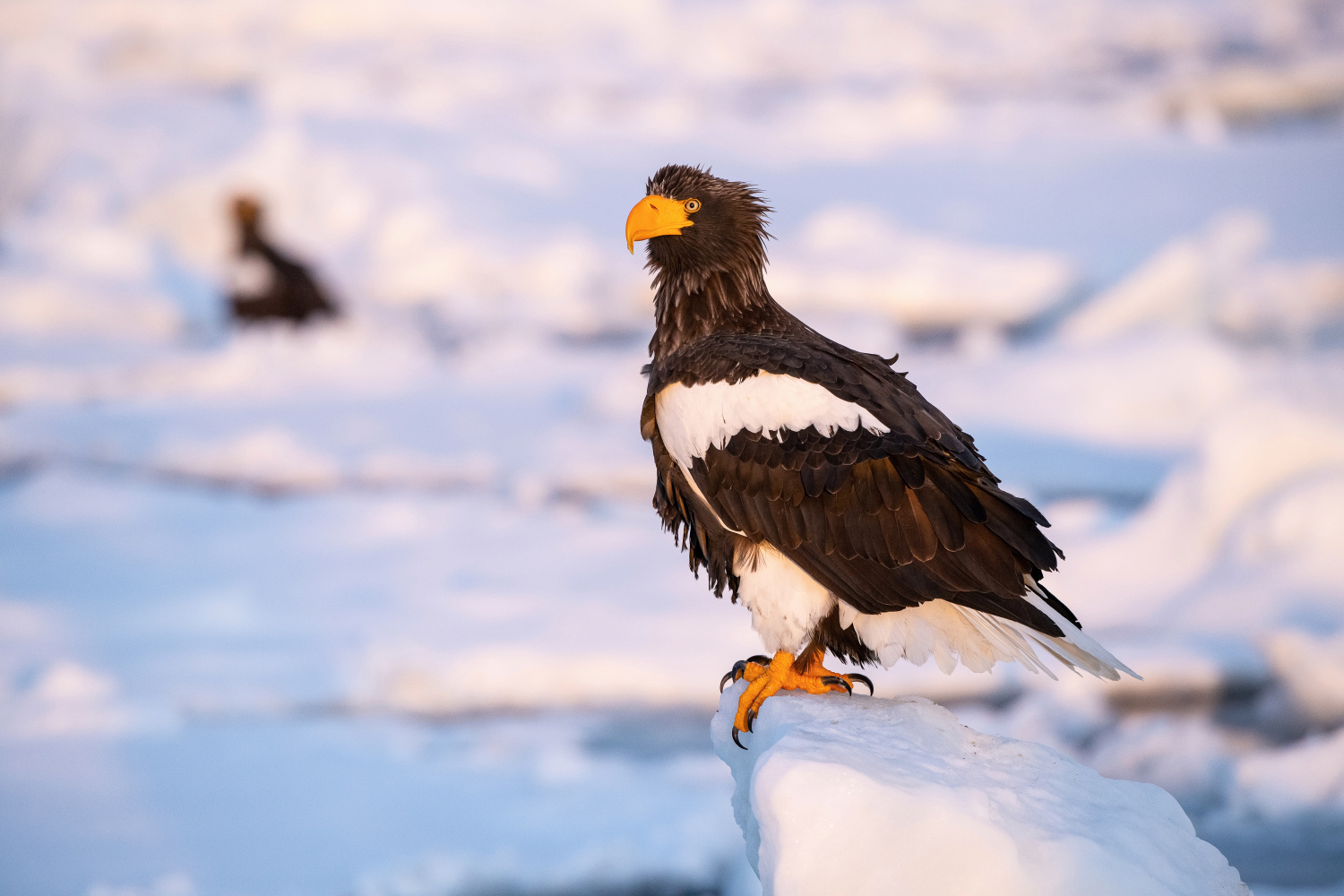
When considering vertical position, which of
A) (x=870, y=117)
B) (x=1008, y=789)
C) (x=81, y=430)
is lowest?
(x=1008, y=789)

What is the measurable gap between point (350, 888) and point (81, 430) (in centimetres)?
550

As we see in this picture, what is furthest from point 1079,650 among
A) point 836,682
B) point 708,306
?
point 708,306

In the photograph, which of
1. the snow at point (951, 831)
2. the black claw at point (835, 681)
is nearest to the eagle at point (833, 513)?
the black claw at point (835, 681)

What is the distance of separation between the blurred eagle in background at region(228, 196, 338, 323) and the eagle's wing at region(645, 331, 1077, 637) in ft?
26.2

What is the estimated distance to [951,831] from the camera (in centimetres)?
206

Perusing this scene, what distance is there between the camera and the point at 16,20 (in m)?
15.9

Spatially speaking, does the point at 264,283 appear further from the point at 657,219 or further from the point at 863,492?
the point at 863,492

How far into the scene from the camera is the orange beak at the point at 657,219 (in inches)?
108

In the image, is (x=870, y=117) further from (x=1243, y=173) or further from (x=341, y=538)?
(x=341, y=538)

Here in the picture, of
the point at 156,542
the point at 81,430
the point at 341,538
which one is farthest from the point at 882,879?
the point at 81,430

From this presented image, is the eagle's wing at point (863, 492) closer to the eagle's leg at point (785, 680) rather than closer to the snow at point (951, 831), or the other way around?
the eagle's leg at point (785, 680)

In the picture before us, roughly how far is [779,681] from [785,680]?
30 millimetres

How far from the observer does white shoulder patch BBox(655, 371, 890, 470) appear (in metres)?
2.48

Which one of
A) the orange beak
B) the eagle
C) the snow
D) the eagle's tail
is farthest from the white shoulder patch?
the snow
